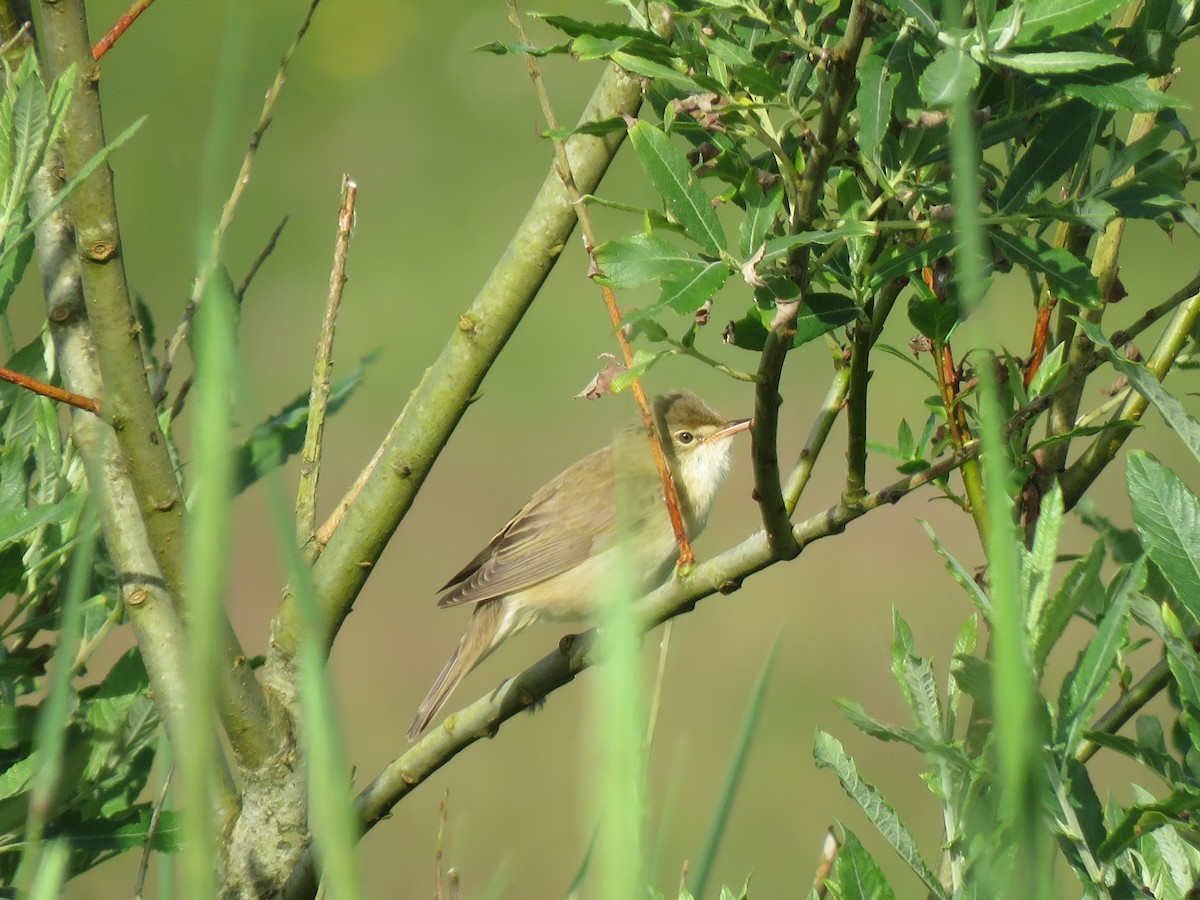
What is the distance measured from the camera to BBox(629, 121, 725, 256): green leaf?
1.31 metres

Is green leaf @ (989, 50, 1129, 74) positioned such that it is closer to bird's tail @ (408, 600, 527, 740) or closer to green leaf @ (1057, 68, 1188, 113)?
green leaf @ (1057, 68, 1188, 113)

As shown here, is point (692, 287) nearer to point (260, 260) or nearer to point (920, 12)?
point (920, 12)

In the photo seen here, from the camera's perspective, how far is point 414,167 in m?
9.78

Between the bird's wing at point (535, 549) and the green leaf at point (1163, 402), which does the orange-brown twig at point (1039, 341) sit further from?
the bird's wing at point (535, 549)

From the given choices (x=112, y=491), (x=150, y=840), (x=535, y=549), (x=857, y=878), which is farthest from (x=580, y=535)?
(x=857, y=878)

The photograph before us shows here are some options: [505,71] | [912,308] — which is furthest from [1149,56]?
[505,71]

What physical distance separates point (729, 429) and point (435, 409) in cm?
157

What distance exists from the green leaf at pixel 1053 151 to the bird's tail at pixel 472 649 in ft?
8.39

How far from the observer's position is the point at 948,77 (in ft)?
3.51

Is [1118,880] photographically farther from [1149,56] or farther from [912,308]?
[1149,56]

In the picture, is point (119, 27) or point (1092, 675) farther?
point (119, 27)

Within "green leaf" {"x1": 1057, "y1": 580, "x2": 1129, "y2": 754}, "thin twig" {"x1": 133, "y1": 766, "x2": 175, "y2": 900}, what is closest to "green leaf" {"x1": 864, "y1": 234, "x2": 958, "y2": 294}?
"green leaf" {"x1": 1057, "y1": 580, "x2": 1129, "y2": 754}

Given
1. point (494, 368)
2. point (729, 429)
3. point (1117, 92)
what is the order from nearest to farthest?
1. point (1117, 92)
2. point (729, 429)
3. point (494, 368)

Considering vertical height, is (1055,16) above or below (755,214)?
above
